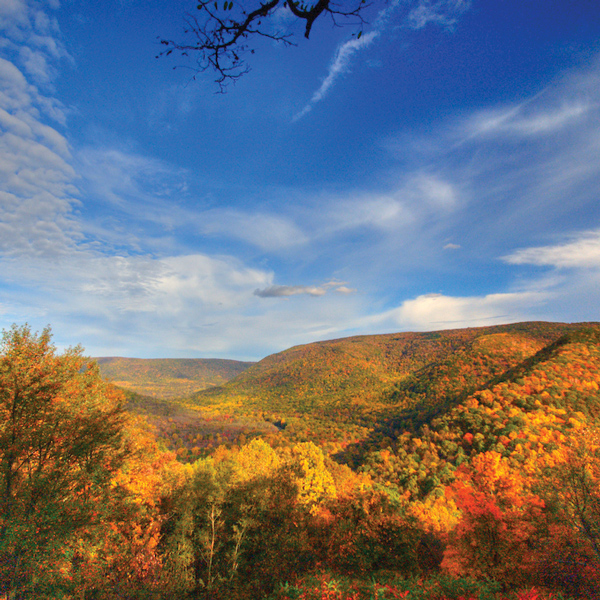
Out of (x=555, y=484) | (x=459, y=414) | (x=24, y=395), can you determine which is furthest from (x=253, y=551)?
(x=459, y=414)

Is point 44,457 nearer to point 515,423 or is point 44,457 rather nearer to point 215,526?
point 215,526

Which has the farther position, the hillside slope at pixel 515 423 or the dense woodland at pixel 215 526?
the hillside slope at pixel 515 423

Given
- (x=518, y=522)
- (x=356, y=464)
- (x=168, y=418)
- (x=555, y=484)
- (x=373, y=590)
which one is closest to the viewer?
(x=373, y=590)

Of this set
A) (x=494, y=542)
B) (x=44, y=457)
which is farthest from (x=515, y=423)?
(x=44, y=457)

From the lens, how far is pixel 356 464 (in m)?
79.9

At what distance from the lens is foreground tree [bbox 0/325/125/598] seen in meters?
9.72

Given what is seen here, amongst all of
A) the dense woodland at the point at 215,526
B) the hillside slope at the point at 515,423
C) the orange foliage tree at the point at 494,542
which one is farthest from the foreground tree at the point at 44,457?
the hillside slope at the point at 515,423

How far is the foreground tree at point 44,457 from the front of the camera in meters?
9.72

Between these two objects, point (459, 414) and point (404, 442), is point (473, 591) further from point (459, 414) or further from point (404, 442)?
point (404, 442)

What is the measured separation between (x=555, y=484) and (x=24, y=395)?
27604mm

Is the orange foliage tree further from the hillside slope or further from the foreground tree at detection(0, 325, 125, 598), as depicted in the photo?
the hillside slope

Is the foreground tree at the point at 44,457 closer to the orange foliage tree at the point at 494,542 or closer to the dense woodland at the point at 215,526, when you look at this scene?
the dense woodland at the point at 215,526

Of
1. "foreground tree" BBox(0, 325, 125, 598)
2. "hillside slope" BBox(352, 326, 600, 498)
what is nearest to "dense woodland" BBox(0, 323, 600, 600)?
"foreground tree" BBox(0, 325, 125, 598)

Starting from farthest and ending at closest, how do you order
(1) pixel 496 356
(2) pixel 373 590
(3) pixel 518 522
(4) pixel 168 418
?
1. (4) pixel 168 418
2. (1) pixel 496 356
3. (3) pixel 518 522
4. (2) pixel 373 590
